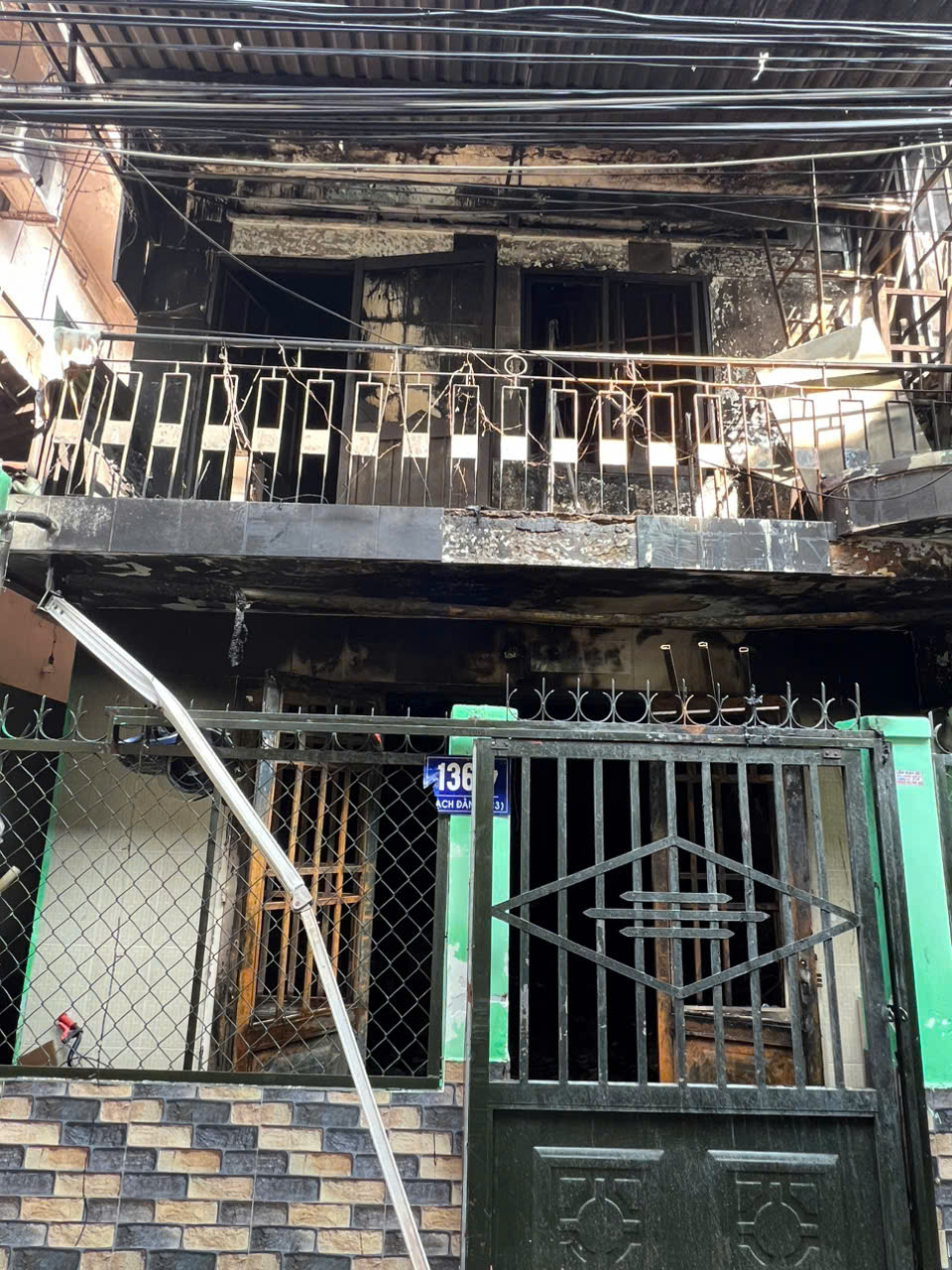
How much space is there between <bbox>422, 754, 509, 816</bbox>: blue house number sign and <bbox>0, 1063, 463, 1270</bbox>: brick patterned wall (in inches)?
32.9

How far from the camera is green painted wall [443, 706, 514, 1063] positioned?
8.86ft

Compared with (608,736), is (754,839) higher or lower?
higher

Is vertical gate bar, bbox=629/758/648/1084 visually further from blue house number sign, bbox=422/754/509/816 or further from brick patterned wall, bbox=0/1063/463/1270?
brick patterned wall, bbox=0/1063/463/1270

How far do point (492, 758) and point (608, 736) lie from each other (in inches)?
16.0

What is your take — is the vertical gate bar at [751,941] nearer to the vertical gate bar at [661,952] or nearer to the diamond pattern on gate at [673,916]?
the diamond pattern on gate at [673,916]

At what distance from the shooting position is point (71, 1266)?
257cm

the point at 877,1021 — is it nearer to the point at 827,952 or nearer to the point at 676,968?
the point at 827,952

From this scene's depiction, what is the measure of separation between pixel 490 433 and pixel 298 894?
4.26 meters

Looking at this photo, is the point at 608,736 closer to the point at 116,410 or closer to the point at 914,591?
the point at 914,591

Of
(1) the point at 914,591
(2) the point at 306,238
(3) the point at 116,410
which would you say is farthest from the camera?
Result: (2) the point at 306,238

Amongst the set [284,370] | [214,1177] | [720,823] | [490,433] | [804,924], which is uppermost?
[284,370]

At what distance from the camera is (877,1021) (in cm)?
264

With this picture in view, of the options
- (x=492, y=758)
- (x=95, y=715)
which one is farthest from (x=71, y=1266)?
(x=95, y=715)

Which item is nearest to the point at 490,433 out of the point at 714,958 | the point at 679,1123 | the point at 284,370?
the point at 284,370
